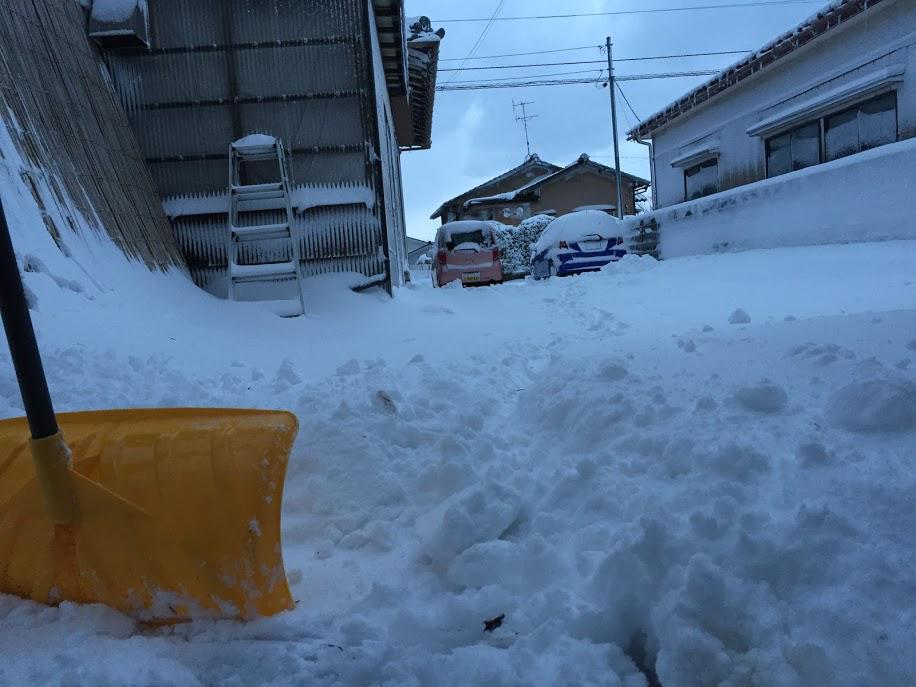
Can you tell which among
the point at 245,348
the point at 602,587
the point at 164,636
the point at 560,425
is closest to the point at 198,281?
the point at 245,348

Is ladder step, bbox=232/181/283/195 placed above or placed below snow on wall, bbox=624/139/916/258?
above

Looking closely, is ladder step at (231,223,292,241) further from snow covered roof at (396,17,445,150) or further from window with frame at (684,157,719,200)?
window with frame at (684,157,719,200)

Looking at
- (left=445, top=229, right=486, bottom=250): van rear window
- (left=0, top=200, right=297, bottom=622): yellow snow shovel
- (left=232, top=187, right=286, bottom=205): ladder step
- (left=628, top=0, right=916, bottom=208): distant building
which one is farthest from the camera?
(left=445, top=229, right=486, bottom=250): van rear window

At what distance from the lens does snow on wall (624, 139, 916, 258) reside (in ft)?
23.6

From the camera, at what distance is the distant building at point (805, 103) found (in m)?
8.68

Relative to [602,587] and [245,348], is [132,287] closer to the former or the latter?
[245,348]

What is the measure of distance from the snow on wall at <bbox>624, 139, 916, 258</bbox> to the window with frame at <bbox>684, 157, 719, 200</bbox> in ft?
7.44

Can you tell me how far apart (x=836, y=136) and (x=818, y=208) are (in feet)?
8.40

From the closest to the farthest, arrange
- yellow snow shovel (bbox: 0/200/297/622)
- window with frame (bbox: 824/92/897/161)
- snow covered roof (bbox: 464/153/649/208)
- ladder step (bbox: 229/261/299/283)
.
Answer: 1. yellow snow shovel (bbox: 0/200/297/622)
2. ladder step (bbox: 229/261/299/283)
3. window with frame (bbox: 824/92/897/161)
4. snow covered roof (bbox: 464/153/649/208)

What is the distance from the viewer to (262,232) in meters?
5.76

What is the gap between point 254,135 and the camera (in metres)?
5.86

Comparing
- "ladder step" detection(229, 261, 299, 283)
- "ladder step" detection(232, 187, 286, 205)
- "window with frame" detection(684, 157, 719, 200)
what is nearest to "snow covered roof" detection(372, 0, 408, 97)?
"ladder step" detection(232, 187, 286, 205)

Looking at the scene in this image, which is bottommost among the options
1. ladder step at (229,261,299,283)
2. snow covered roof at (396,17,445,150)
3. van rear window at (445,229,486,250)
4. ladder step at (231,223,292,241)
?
ladder step at (229,261,299,283)

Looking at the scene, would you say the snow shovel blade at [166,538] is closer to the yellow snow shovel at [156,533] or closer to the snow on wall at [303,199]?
the yellow snow shovel at [156,533]
